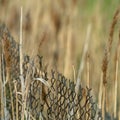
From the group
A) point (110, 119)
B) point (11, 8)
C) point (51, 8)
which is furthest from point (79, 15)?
point (110, 119)

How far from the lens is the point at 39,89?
1375 millimetres

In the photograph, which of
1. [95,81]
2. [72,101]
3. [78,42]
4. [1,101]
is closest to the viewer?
[72,101]

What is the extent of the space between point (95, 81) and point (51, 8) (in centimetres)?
139

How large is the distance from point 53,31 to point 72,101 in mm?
2178

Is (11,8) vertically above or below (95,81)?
above

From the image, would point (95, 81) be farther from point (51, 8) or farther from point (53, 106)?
point (51, 8)

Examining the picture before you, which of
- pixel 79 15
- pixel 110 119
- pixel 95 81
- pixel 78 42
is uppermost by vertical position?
pixel 79 15

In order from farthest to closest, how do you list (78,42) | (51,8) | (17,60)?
(51,8)
(78,42)
(17,60)

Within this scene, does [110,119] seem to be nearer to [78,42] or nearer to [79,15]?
[78,42]

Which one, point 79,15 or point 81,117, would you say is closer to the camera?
point 81,117

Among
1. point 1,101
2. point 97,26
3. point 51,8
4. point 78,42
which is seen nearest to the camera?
point 1,101

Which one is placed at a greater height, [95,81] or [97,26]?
[97,26]

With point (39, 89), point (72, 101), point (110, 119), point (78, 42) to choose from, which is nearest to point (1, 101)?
point (39, 89)

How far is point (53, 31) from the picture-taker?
3.40 m
